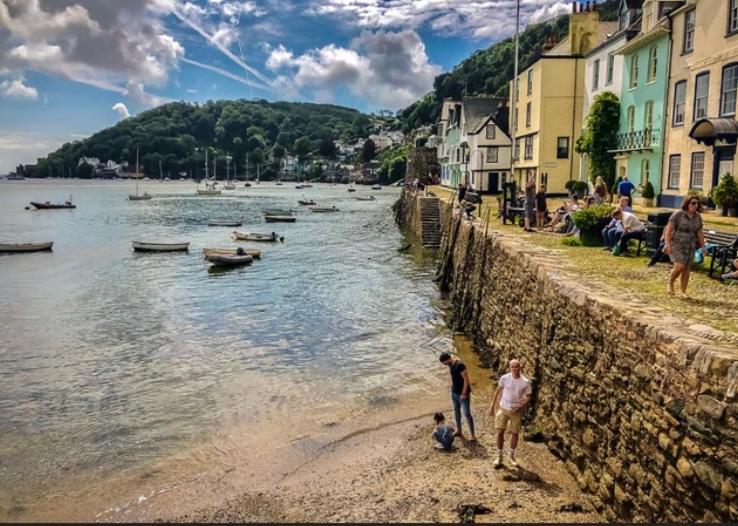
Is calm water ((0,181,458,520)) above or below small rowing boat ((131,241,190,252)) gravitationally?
below

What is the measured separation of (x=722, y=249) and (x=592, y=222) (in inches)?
208

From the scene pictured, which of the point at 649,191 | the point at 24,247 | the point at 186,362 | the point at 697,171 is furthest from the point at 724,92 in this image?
the point at 24,247

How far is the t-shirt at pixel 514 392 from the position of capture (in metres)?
9.23

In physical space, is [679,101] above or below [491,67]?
below

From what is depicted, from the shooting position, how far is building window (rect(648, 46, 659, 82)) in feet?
93.5

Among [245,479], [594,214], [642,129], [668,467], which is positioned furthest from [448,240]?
[668,467]

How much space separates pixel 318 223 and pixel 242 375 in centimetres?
4912

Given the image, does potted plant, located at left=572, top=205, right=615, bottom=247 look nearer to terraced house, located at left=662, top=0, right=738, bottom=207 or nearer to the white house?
terraced house, located at left=662, top=0, right=738, bottom=207

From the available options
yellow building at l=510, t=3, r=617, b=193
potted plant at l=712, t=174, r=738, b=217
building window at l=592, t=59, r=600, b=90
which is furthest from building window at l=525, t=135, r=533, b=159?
potted plant at l=712, t=174, r=738, b=217

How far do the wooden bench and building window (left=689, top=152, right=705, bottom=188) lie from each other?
1428 cm

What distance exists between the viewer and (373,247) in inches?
1726

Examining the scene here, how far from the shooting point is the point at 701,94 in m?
24.3

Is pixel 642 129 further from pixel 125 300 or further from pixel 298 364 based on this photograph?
pixel 125 300

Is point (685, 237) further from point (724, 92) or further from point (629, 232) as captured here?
point (724, 92)
